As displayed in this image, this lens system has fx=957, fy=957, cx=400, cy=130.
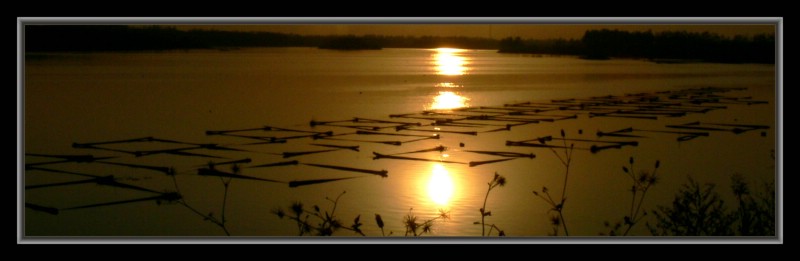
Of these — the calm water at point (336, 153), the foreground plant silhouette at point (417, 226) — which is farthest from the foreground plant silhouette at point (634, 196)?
the foreground plant silhouette at point (417, 226)

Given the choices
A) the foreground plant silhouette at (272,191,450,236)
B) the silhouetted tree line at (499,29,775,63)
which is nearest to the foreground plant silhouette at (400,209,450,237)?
the foreground plant silhouette at (272,191,450,236)

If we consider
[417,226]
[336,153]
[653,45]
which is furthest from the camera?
[653,45]

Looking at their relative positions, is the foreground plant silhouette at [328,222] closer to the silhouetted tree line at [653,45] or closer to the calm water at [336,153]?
the calm water at [336,153]

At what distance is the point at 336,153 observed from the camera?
4.23 metres

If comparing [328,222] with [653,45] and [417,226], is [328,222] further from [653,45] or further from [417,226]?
[653,45]

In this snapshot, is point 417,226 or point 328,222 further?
point 328,222

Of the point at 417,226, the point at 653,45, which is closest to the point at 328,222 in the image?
the point at 417,226

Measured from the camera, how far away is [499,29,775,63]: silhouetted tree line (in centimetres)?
425

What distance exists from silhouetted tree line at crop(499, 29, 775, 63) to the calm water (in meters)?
0.32

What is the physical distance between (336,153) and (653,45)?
227 centimetres

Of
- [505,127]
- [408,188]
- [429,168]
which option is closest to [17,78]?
[408,188]

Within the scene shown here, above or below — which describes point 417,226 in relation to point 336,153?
below

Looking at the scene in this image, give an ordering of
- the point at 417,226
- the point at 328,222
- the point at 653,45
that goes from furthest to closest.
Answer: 1. the point at 653,45
2. the point at 328,222
3. the point at 417,226

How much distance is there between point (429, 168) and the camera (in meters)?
3.86
